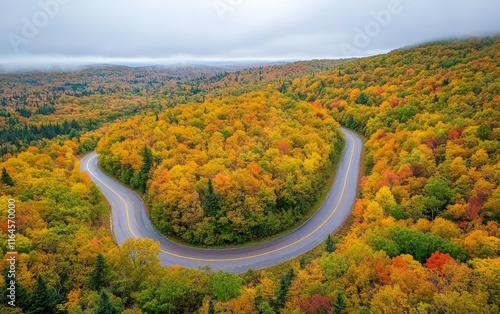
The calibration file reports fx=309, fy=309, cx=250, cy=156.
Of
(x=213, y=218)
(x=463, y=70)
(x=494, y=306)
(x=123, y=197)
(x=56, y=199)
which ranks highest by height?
(x=463, y=70)

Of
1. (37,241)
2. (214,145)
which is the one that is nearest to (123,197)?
(214,145)

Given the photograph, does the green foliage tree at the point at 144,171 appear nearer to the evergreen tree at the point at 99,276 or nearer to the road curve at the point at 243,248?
the road curve at the point at 243,248

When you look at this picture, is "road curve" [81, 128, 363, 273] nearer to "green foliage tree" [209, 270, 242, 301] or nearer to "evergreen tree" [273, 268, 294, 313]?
"green foliage tree" [209, 270, 242, 301]

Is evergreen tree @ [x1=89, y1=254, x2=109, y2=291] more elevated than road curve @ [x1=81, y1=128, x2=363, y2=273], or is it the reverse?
evergreen tree @ [x1=89, y1=254, x2=109, y2=291]

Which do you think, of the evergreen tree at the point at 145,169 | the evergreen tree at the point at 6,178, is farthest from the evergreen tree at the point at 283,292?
the evergreen tree at the point at 6,178

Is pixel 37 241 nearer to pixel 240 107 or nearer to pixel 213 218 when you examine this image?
pixel 213 218

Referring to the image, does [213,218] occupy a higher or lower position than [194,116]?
lower

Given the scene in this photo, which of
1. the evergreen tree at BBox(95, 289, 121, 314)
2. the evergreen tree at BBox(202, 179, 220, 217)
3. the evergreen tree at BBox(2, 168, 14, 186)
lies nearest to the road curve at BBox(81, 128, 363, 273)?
the evergreen tree at BBox(202, 179, 220, 217)
